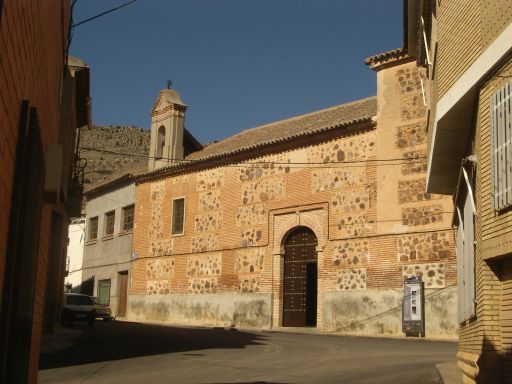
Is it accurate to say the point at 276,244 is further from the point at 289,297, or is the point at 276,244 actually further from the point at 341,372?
the point at 341,372

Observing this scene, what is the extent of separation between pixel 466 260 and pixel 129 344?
920cm

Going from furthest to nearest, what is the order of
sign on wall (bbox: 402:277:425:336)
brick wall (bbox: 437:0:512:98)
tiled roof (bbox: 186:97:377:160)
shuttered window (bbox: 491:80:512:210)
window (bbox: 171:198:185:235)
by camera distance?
window (bbox: 171:198:185:235), tiled roof (bbox: 186:97:377:160), sign on wall (bbox: 402:277:425:336), brick wall (bbox: 437:0:512:98), shuttered window (bbox: 491:80:512:210)

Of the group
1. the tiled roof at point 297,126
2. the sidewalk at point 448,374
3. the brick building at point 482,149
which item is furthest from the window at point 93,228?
the brick building at point 482,149

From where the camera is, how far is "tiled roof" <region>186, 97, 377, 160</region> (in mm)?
23844

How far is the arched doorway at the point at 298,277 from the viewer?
2391 cm

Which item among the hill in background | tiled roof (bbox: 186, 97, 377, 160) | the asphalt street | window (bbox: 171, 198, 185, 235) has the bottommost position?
the asphalt street

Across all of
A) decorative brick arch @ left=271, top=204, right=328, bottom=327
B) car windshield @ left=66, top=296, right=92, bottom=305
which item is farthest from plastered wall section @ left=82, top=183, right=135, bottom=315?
decorative brick arch @ left=271, top=204, right=328, bottom=327

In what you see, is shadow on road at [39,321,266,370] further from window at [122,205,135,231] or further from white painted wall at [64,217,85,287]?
white painted wall at [64,217,85,287]

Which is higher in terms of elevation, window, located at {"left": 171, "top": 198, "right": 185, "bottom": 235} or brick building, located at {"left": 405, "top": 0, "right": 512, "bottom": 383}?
window, located at {"left": 171, "top": 198, "right": 185, "bottom": 235}

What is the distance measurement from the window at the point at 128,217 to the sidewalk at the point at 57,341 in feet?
44.7

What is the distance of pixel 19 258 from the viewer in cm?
411

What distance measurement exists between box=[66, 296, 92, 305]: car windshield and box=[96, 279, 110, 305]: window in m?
9.51

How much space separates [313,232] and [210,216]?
555 centimetres

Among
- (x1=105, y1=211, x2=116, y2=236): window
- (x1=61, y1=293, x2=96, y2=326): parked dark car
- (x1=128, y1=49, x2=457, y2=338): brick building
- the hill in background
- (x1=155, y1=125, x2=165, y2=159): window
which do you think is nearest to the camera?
(x1=128, y1=49, x2=457, y2=338): brick building
